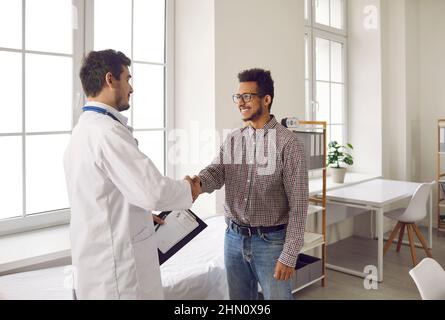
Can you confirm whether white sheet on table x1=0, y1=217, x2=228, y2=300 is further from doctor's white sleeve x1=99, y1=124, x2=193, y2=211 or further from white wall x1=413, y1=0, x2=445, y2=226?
white wall x1=413, y1=0, x2=445, y2=226

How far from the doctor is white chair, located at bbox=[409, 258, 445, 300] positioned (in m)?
0.97

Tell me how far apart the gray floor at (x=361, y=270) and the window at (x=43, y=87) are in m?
1.96

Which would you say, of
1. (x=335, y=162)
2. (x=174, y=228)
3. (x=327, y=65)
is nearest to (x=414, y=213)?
(x=335, y=162)

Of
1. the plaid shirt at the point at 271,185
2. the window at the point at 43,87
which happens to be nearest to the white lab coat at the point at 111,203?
the plaid shirt at the point at 271,185

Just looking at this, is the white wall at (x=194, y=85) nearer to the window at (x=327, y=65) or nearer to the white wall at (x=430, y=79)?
the window at (x=327, y=65)

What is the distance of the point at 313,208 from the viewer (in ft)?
10.7

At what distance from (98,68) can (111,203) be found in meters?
0.47

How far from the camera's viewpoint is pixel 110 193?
56.8 inches

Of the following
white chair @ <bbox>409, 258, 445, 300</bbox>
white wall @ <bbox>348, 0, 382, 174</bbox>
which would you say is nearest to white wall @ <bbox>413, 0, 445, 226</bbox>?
white wall @ <bbox>348, 0, 382, 174</bbox>

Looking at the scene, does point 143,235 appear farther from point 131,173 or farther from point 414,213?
point 414,213

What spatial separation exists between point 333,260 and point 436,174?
2091 millimetres

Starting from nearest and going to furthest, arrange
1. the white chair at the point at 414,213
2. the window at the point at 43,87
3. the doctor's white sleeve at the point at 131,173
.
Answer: the doctor's white sleeve at the point at 131,173
the window at the point at 43,87
the white chair at the point at 414,213

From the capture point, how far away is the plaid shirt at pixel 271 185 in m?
1.73

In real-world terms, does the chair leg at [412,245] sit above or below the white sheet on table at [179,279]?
below
